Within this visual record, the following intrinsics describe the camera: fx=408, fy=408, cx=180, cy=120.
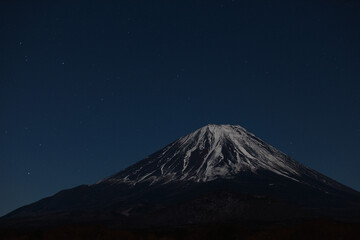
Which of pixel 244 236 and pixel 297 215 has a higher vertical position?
pixel 244 236

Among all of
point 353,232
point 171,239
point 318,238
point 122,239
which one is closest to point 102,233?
point 122,239

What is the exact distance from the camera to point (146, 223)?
198 metres

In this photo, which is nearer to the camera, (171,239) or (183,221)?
(171,239)

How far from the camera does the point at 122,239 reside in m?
85.9

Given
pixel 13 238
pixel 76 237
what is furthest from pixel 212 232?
pixel 13 238

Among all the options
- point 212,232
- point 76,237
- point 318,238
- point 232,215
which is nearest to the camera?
point 318,238

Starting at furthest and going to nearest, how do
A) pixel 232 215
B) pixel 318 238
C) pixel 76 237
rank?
pixel 232 215, pixel 76 237, pixel 318 238

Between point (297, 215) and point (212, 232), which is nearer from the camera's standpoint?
point (212, 232)

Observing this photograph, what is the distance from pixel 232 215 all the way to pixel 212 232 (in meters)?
109

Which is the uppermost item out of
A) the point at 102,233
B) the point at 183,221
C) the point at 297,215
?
the point at 102,233

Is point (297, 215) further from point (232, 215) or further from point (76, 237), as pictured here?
point (76, 237)

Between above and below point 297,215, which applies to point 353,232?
above

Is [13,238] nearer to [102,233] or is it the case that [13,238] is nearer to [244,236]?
[102,233]

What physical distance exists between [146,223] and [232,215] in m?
41.7
